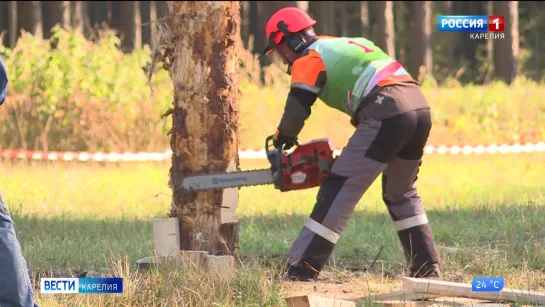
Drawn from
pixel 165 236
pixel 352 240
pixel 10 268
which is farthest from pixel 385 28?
pixel 10 268

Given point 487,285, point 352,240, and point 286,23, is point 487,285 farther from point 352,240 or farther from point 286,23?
point 352,240

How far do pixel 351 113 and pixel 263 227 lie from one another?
9.52ft

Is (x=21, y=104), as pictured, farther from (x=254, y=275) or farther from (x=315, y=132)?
(x=254, y=275)

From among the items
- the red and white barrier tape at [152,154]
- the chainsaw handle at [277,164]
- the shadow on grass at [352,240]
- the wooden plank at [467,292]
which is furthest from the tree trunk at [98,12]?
the wooden plank at [467,292]

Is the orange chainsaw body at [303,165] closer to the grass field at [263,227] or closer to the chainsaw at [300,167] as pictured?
the chainsaw at [300,167]

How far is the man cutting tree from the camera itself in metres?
6.44

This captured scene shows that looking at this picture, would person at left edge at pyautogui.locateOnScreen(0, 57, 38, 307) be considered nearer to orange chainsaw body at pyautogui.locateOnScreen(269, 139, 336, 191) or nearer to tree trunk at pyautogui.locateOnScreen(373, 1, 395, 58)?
orange chainsaw body at pyautogui.locateOnScreen(269, 139, 336, 191)

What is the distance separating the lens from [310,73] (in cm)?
646

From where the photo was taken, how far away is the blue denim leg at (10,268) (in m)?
4.72

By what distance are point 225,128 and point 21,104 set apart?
884 centimetres

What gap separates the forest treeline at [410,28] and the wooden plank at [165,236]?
11.7m

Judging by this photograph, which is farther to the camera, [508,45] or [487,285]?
[508,45]

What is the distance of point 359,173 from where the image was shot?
6.49 m

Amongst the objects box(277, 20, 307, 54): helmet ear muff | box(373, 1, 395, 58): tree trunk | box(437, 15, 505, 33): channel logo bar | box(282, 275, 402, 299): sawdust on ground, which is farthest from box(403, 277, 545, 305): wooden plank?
box(373, 1, 395, 58): tree trunk
